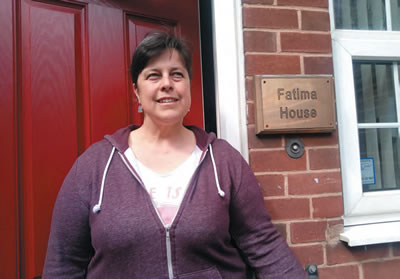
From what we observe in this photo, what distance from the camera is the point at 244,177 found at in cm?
107

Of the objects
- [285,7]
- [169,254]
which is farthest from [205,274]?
[285,7]

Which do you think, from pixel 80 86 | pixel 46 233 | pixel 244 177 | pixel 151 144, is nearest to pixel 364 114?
pixel 244 177

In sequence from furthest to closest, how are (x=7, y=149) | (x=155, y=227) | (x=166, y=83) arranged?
(x=7, y=149) → (x=166, y=83) → (x=155, y=227)

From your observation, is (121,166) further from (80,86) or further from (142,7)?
(142,7)

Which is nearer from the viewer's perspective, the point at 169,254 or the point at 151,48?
the point at 169,254

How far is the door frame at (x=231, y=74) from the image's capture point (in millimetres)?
1244

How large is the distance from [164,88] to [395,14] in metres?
1.36

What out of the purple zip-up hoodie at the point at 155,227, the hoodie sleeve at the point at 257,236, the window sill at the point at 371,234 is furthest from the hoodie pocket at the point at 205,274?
the window sill at the point at 371,234

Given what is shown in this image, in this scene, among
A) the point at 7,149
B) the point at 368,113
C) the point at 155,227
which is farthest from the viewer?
the point at 368,113

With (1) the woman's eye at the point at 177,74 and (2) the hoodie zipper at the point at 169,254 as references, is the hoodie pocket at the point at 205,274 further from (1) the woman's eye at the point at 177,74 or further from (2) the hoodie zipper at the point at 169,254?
(1) the woman's eye at the point at 177,74

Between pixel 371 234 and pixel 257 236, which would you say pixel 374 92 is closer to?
pixel 371 234

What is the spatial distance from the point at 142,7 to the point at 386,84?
1.32m

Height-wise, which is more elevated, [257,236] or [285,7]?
[285,7]

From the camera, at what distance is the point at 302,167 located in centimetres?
125
